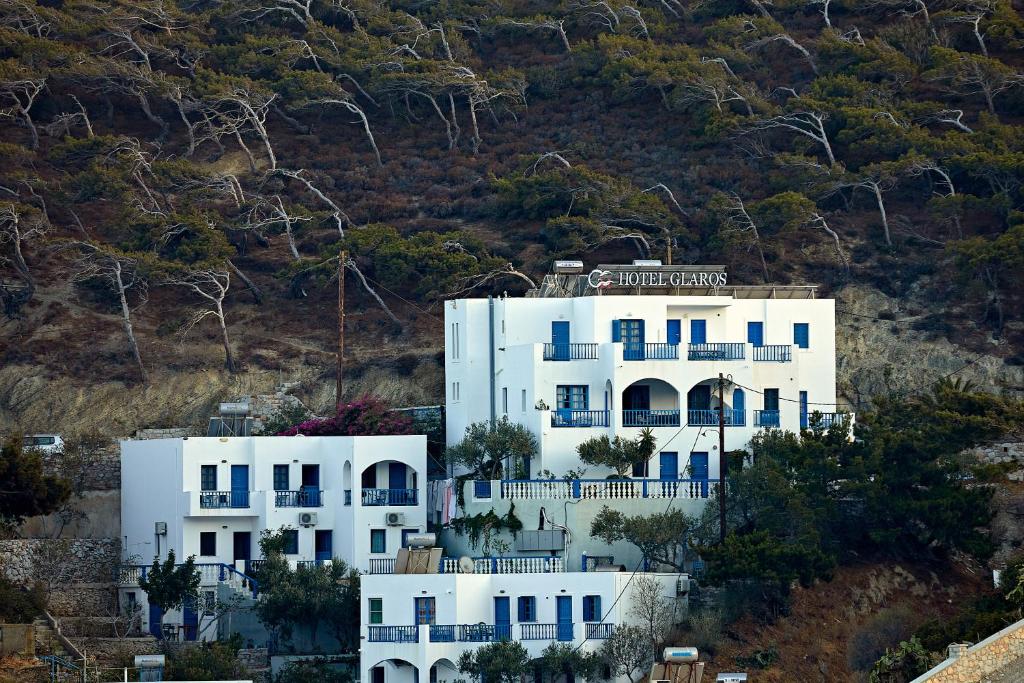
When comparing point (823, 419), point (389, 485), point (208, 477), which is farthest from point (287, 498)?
point (823, 419)

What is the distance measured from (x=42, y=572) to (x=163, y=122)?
34838mm

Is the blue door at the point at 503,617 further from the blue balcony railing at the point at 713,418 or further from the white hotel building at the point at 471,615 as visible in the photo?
the blue balcony railing at the point at 713,418

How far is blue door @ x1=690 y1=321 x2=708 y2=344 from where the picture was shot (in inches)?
2638

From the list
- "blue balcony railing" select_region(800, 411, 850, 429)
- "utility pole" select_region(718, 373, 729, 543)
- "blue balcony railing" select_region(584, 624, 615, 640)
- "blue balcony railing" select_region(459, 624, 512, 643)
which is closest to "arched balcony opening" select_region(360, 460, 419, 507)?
"blue balcony railing" select_region(459, 624, 512, 643)

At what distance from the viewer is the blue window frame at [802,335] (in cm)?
6850

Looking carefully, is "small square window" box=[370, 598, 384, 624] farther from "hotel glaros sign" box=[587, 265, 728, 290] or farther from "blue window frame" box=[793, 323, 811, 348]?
"blue window frame" box=[793, 323, 811, 348]

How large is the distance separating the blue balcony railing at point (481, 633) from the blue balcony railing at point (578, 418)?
23.6 feet

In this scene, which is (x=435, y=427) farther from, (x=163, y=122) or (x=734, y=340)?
(x=163, y=122)

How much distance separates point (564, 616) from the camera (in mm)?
59438

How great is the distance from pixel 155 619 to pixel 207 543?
8.38 feet

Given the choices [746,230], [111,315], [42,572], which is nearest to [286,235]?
[111,315]

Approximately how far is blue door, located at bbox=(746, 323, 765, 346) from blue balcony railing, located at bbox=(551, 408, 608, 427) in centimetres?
562

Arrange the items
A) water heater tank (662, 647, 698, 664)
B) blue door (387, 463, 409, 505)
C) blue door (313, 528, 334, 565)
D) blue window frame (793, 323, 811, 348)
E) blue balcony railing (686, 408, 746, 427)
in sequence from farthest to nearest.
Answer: blue window frame (793, 323, 811, 348)
blue door (387, 463, 409, 505)
blue door (313, 528, 334, 565)
blue balcony railing (686, 408, 746, 427)
water heater tank (662, 647, 698, 664)

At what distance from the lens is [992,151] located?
3356 inches
